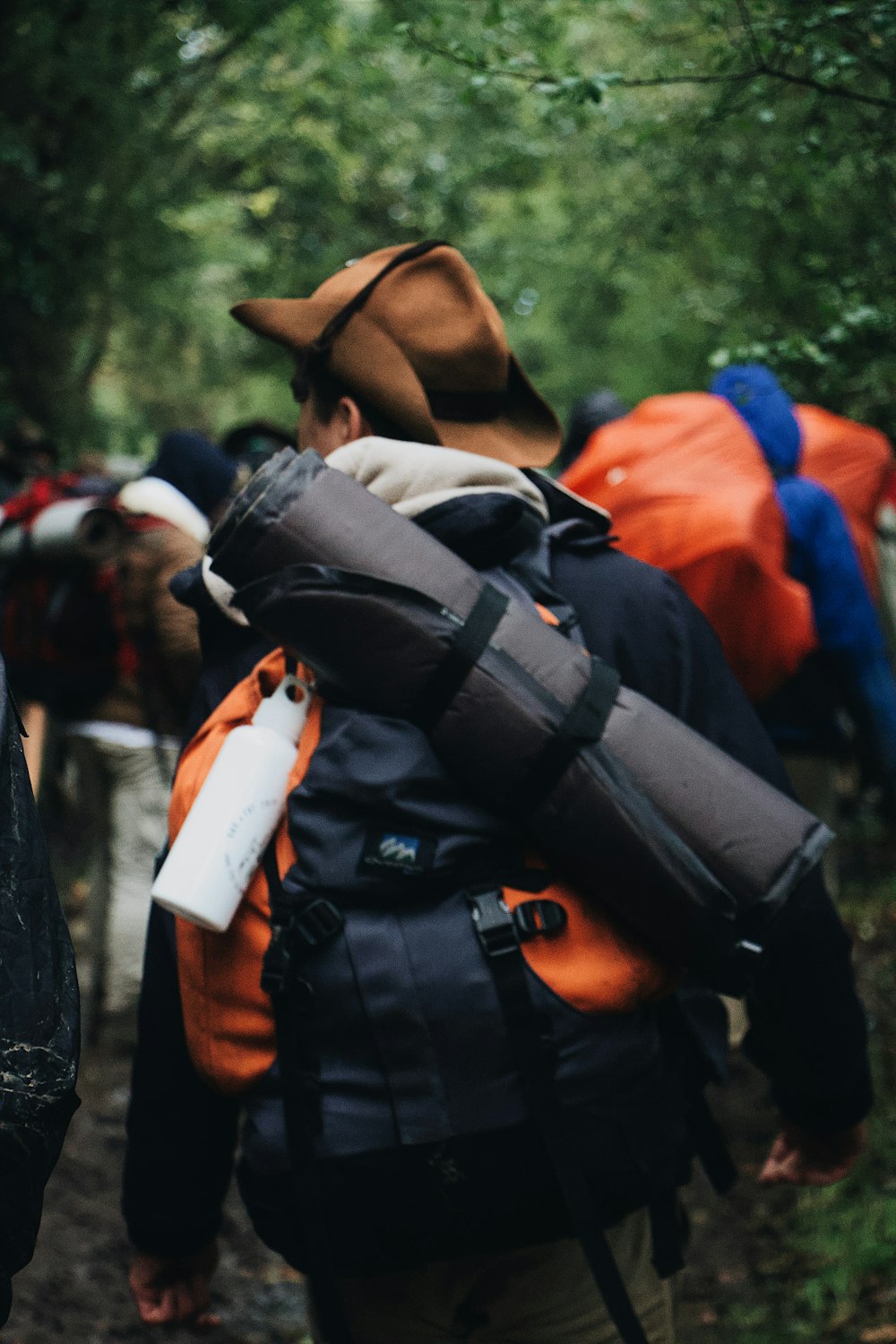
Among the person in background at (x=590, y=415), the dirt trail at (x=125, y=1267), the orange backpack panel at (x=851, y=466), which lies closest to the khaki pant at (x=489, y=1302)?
the dirt trail at (x=125, y=1267)

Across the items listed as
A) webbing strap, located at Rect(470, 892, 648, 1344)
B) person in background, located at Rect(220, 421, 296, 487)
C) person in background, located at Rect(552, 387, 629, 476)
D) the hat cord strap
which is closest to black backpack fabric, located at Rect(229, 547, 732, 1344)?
webbing strap, located at Rect(470, 892, 648, 1344)

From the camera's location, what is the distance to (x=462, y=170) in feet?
33.0

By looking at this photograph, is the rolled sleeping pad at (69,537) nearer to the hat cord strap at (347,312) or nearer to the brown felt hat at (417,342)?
the brown felt hat at (417,342)

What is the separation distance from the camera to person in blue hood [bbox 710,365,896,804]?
3834 millimetres

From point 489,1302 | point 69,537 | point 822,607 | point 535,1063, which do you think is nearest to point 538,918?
point 535,1063

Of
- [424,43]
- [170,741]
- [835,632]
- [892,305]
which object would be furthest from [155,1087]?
[170,741]

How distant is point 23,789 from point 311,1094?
578mm

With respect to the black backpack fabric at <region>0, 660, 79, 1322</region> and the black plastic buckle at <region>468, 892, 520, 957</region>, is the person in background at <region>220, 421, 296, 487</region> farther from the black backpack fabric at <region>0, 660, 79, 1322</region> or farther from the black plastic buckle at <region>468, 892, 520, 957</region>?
the black backpack fabric at <region>0, 660, 79, 1322</region>

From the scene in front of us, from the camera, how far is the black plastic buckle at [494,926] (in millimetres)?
1553

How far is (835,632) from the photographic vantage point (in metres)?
3.96

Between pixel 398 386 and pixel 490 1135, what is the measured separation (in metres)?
1.07

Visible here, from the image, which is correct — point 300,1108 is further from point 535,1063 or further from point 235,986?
point 535,1063

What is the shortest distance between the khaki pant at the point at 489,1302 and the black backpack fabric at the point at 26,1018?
0.71 m

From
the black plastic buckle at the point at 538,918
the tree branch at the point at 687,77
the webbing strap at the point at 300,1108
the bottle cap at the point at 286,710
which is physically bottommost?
the webbing strap at the point at 300,1108
